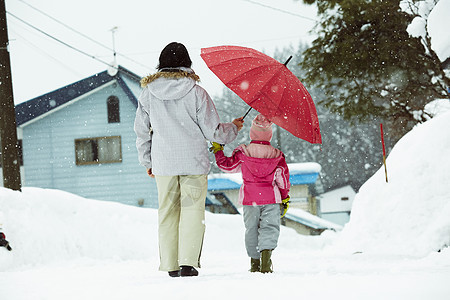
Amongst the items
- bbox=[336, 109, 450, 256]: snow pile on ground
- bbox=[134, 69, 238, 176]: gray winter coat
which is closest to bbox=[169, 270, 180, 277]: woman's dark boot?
bbox=[134, 69, 238, 176]: gray winter coat

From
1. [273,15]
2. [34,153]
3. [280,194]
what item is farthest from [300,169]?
[273,15]

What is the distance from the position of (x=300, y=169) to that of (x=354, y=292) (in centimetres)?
3022

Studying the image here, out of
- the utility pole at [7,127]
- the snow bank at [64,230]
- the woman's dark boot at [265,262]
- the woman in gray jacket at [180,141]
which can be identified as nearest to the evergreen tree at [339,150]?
the snow bank at [64,230]

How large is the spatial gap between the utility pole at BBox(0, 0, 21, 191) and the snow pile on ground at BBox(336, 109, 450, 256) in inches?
227

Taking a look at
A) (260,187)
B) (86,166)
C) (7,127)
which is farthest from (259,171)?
(86,166)

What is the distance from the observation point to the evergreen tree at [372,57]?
15.5 m

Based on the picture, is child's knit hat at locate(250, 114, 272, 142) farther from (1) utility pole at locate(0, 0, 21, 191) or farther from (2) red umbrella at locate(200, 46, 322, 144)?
(1) utility pole at locate(0, 0, 21, 191)

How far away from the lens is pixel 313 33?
16.5 meters

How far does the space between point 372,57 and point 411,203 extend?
890 centimetres

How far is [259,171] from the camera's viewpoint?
15.8 ft

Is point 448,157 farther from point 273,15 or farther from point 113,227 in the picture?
point 273,15

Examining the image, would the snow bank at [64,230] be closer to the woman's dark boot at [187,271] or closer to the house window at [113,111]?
the woman's dark boot at [187,271]

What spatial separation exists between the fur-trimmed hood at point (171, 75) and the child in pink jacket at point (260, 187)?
0.70m

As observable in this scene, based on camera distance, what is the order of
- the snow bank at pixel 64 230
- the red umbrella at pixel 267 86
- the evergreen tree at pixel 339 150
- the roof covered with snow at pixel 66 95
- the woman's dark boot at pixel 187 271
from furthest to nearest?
the evergreen tree at pixel 339 150
the roof covered with snow at pixel 66 95
the snow bank at pixel 64 230
the red umbrella at pixel 267 86
the woman's dark boot at pixel 187 271
